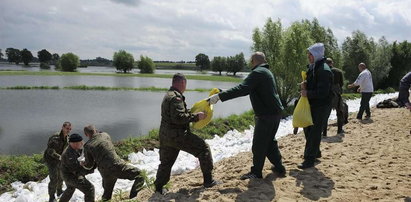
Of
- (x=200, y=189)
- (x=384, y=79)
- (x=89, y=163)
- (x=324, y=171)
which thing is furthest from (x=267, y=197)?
(x=384, y=79)

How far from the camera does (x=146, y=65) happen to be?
111312 mm

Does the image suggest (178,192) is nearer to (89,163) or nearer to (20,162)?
(89,163)

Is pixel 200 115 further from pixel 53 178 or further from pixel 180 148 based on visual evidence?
pixel 53 178

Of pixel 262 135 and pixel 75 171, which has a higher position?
pixel 262 135

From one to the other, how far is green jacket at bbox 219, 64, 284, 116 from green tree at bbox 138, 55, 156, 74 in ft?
350

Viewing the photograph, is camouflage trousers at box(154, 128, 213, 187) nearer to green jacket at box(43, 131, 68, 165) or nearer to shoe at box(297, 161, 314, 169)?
shoe at box(297, 161, 314, 169)

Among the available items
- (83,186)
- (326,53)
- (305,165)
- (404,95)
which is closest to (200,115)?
(305,165)

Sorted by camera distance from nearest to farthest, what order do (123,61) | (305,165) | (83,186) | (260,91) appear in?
1. (260,91)
2. (83,186)
3. (305,165)
4. (123,61)

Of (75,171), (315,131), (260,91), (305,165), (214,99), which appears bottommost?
(75,171)

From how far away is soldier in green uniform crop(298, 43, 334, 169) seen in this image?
6375 millimetres

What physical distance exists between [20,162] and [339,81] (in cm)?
971

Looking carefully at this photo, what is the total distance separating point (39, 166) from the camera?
10.3 metres

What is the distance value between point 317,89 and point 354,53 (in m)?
50.1

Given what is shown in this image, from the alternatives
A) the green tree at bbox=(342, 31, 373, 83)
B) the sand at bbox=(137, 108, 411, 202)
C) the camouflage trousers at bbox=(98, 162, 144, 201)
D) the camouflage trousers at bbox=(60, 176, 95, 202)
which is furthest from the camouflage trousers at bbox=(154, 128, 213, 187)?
the green tree at bbox=(342, 31, 373, 83)
